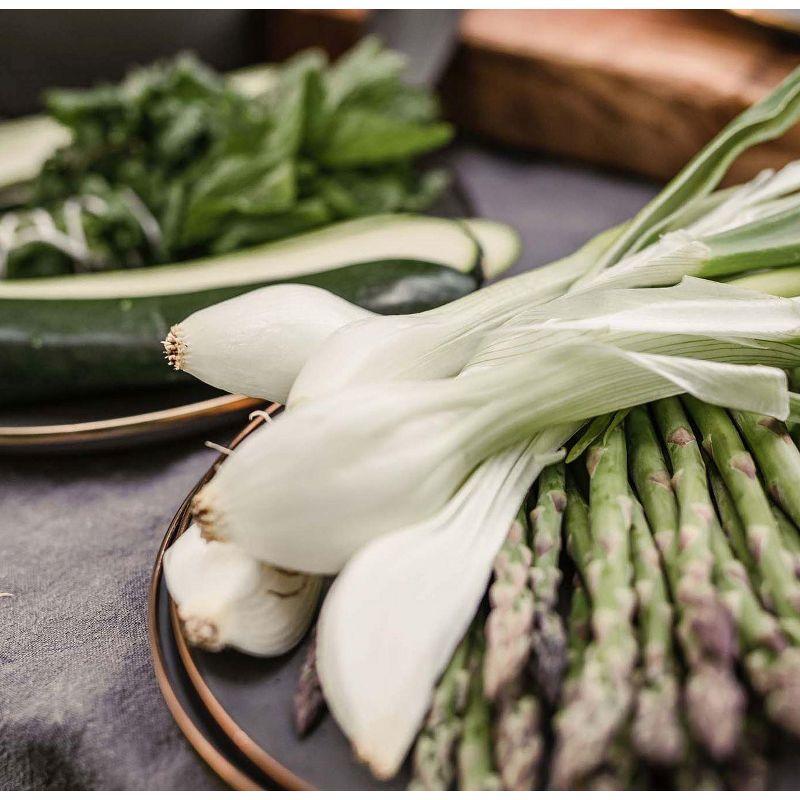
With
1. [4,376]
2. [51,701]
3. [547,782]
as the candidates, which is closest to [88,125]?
[4,376]

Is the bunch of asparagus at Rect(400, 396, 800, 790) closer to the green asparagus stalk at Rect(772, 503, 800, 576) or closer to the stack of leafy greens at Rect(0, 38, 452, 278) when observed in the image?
the green asparagus stalk at Rect(772, 503, 800, 576)

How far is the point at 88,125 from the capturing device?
4.84 ft

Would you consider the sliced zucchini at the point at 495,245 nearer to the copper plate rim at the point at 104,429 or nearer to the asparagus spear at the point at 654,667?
the copper plate rim at the point at 104,429

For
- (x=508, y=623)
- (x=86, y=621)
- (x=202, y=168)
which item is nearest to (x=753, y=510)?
(x=508, y=623)

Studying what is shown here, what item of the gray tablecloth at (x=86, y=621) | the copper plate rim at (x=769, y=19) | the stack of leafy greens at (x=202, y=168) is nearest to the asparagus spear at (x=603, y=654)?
the gray tablecloth at (x=86, y=621)

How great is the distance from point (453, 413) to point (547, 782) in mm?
287

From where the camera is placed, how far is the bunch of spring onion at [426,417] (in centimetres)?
56

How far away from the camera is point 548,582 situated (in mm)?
615

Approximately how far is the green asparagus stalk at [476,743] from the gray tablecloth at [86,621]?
24 centimetres

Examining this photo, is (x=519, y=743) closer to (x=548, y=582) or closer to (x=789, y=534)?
(x=548, y=582)

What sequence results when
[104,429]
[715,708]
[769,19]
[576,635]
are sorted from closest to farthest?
[715,708] < [576,635] < [104,429] < [769,19]

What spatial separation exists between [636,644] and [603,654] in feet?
0.11

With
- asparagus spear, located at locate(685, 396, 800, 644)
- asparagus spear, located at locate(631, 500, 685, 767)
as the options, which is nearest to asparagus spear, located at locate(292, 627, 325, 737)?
asparagus spear, located at locate(631, 500, 685, 767)

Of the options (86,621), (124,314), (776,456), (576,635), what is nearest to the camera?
(576,635)
